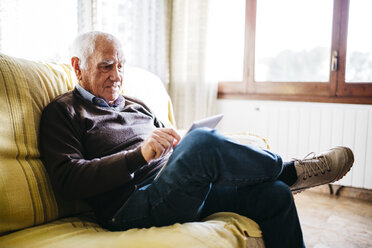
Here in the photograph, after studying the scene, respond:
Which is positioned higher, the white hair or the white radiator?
the white hair

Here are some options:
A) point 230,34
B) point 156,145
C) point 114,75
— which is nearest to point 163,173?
point 156,145

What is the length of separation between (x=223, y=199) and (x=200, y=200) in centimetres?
18

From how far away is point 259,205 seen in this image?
38.8 inches

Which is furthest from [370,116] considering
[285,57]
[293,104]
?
[285,57]

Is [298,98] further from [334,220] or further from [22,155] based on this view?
[22,155]

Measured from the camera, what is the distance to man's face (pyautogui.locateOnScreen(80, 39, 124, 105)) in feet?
3.97

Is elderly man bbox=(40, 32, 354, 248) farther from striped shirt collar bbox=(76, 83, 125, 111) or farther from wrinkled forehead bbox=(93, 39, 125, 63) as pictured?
wrinkled forehead bbox=(93, 39, 125, 63)

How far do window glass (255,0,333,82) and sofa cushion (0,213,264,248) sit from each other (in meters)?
1.88

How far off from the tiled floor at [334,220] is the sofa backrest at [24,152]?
1282 mm

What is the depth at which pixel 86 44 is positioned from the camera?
1.22m

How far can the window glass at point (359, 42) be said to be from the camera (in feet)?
7.39

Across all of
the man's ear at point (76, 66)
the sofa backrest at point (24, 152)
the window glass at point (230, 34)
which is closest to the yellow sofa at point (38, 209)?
the sofa backrest at point (24, 152)

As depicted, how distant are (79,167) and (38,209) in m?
0.19

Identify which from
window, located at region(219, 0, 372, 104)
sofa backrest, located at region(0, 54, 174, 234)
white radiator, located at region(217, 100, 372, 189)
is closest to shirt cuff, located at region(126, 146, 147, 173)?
sofa backrest, located at region(0, 54, 174, 234)
